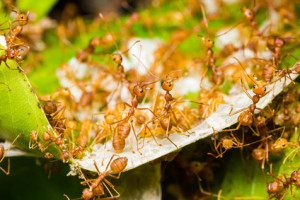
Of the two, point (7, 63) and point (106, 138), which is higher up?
point (7, 63)

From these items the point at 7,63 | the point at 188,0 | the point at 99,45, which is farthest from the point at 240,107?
the point at 188,0

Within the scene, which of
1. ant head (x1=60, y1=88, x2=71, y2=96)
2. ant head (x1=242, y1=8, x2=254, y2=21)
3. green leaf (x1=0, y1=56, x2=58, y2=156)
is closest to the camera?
green leaf (x1=0, y1=56, x2=58, y2=156)

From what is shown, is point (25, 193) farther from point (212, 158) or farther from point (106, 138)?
point (212, 158)

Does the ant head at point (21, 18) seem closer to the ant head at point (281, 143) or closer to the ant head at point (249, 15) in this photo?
the ant head at point (249, 15)

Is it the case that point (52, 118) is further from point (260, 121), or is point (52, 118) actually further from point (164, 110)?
point (260, 121)

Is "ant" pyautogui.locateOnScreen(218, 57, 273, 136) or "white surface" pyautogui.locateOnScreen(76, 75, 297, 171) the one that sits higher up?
"ant" pyautogui.locateOnScreen(218, 57, 273, 136)

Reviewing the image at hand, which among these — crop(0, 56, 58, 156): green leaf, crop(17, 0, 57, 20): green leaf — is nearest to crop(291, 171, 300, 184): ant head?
crop(0, 56, 58, 156): green leaf

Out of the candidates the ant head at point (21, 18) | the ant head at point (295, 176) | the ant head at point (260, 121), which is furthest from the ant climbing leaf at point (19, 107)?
the ant head at point (295, 176)

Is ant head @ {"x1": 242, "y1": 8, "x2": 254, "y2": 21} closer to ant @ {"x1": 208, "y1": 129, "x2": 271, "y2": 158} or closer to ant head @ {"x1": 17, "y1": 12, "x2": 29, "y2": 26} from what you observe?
ant @ {"x1": 208, "y1": 129, "x2": 271, "y2": 158}
